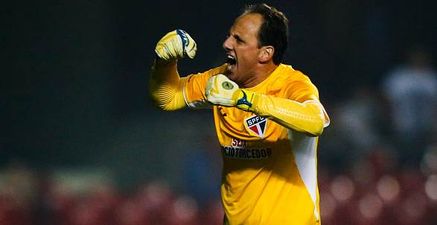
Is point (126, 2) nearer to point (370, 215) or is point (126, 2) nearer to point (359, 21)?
point (359, 21)

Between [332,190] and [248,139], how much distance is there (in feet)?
11.4

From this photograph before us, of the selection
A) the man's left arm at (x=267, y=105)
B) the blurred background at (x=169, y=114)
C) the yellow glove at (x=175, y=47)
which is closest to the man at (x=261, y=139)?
the yellow glove at (x=175, y=47)

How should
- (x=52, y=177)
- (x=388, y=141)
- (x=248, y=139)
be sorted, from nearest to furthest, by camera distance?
(x=248, y=139) < (x=52, y=177) < (x=388, y=141)

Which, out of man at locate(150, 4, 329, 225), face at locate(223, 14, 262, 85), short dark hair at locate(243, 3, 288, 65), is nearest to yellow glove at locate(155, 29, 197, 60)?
man at locate(150, 4, 329, 225)

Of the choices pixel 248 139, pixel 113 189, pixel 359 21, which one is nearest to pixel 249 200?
pixel 248 139

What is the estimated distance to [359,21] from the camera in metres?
7.84

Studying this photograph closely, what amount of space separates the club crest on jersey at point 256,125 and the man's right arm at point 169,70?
12.8 inches

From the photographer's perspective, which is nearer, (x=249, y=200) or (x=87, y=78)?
(x=249, y=200)

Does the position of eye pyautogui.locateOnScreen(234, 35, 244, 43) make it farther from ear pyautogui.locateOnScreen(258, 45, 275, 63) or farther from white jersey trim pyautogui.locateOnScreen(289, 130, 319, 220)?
white jersey trim pyautogui.locateOnScreen(289, 130, 319, 220)

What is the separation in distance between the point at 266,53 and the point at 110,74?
3.29 meters

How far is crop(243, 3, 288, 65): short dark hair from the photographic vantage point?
4312mm

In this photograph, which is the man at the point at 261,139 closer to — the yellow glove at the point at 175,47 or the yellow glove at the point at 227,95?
the yellow glove at the point at 175,47

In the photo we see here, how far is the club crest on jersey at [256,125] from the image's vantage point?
4289 mm

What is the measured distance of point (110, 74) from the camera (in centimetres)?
752
